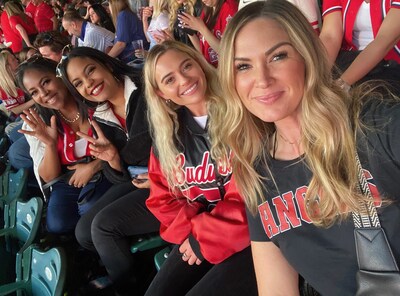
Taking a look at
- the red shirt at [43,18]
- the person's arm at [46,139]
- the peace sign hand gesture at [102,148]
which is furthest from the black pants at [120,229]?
the red shirt at [43,18]

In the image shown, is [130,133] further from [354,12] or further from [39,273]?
[354,12]

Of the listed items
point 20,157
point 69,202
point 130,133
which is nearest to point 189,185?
point 130,133

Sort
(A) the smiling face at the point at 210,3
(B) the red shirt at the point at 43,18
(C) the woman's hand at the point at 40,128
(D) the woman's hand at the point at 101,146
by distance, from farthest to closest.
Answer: (B) the red shirt at the point at 43,18 → (A) the smiling face at the point at 210,3 → (C) the woman's hand at the point at 40,128 → (D) the woman's hand at the point at 101,146

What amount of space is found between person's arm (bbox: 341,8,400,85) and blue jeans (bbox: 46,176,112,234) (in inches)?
71.1

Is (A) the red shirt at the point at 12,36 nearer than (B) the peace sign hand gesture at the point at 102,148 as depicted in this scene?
No

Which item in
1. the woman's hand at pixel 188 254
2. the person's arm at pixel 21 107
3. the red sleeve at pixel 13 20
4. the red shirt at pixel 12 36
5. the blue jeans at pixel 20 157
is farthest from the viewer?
the red shirt at pixel 12 36

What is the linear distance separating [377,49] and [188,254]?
117 centimetres

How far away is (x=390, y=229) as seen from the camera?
3.20ft

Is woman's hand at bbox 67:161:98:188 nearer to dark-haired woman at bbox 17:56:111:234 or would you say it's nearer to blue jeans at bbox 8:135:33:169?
dark-haired woman at bbox 17:56:111:234

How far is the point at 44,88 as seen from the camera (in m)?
2.58

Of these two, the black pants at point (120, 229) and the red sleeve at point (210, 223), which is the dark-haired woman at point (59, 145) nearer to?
the black pants at point (120, 229)

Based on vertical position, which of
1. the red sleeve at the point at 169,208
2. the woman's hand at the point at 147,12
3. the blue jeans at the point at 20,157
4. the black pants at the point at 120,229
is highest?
the woman's hand at the point at 147,12

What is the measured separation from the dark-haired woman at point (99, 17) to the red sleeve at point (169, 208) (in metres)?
3.46

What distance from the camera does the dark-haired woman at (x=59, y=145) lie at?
255cm
